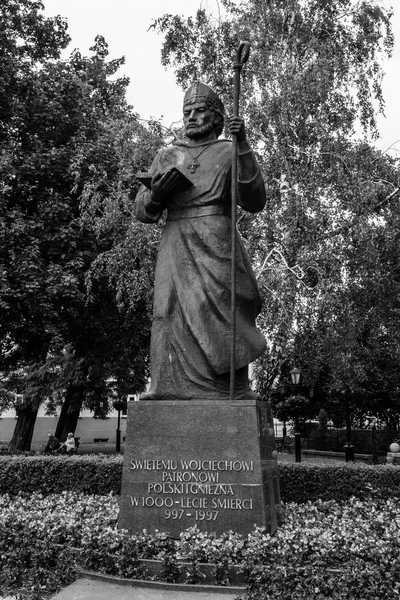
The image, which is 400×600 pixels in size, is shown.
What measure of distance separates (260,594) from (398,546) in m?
1.36

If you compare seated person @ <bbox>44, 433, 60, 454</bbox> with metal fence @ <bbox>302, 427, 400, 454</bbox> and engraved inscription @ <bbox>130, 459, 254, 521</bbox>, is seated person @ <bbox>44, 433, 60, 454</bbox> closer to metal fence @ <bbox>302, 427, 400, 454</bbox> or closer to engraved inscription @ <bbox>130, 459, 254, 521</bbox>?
metal fence @ <bbox>302, 427, 400, 454</bbox>

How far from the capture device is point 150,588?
478cm

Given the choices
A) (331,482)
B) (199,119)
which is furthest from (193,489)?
(331,482)

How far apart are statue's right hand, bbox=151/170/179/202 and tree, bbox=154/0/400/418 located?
877 centimetres

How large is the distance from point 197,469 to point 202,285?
1626 millimetres

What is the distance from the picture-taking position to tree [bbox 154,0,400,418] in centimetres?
1562

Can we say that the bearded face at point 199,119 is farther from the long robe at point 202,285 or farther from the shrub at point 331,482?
the shrub at point 331,482

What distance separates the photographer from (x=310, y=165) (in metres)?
17.5

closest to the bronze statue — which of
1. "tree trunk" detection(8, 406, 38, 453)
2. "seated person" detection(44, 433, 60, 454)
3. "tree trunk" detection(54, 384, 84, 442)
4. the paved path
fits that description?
the paved path

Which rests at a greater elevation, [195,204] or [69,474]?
[195,204]

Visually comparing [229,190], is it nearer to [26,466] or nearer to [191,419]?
[191,419]

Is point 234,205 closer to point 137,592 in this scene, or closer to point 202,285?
point 202,285

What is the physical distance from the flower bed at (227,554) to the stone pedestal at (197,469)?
18 cm

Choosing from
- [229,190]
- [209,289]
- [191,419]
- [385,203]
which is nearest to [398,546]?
[191,419]
